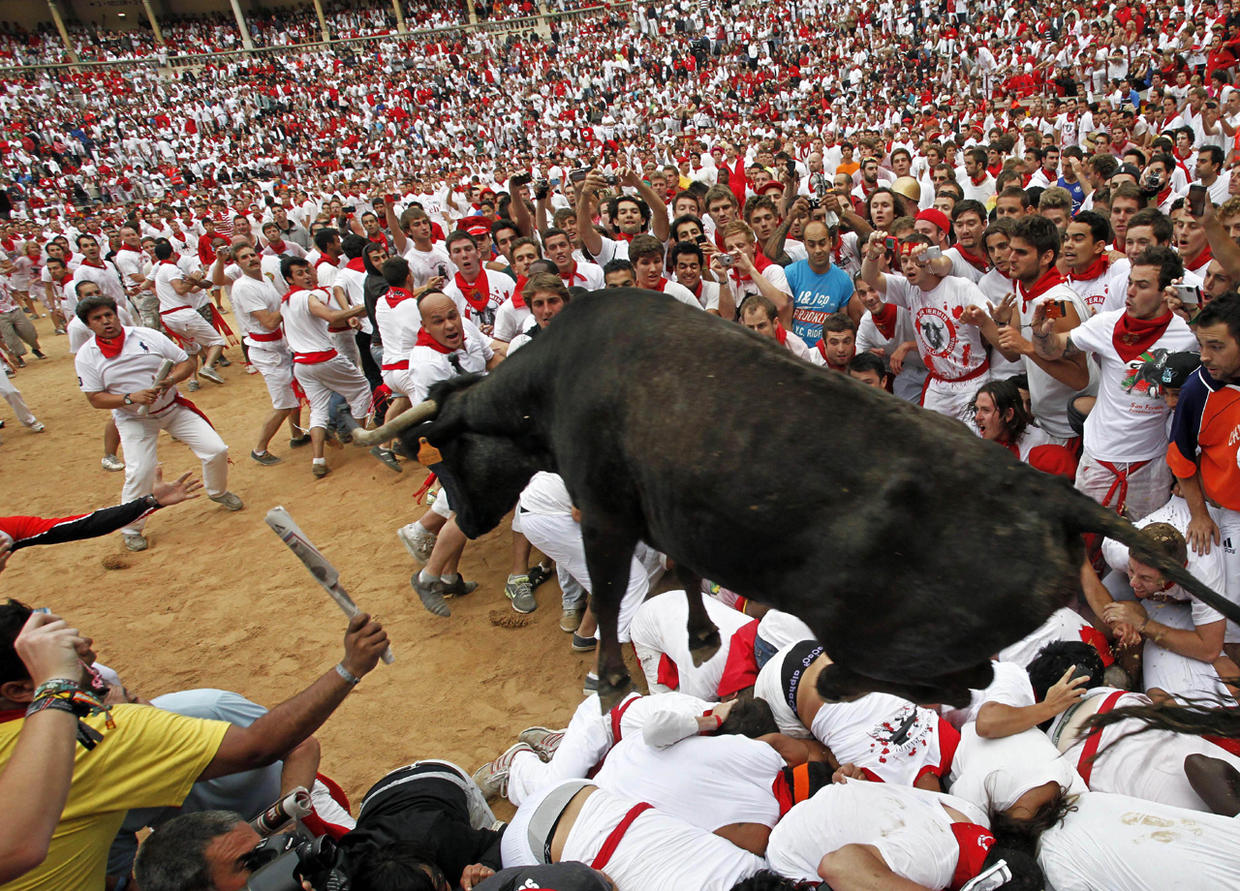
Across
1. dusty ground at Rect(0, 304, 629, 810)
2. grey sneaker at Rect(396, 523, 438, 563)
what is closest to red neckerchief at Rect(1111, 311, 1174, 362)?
dusty ground at Rect(0, 304, 629, 810)

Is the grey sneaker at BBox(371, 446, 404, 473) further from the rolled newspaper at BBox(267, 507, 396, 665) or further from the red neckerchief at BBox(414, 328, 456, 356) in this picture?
the rolled newspaper at BBox(267, 507, 396, 665)

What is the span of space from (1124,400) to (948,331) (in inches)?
59.1

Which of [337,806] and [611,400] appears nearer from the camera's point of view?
[611,400]

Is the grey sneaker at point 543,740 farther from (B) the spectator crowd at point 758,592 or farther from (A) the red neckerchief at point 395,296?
(A) the red neckerchief at point 395,296

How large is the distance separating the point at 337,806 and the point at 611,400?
3.01 meters

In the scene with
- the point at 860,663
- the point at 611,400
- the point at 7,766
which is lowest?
the point at 7,766

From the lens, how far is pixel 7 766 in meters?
2.24

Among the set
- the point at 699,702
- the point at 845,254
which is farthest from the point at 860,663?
the point at 845,254

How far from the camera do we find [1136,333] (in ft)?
15.0

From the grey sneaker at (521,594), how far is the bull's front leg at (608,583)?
13.3 ft

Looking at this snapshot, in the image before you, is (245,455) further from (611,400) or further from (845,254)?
(611,400)

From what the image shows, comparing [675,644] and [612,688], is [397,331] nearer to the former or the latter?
[675,644]

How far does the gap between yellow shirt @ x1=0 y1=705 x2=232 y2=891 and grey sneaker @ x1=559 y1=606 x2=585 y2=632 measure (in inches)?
129

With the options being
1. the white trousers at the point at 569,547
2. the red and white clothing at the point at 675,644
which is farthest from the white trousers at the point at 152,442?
the red and white clothing at the point at 675,644
